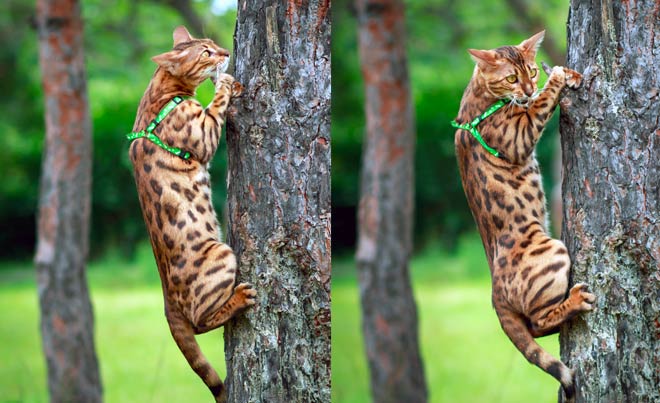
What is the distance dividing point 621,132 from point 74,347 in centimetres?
479

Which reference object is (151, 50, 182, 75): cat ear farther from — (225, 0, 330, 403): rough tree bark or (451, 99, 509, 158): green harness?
(451, 99, 509, 158): green harness

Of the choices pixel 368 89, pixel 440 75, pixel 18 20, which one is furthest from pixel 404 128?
pixel 18 20

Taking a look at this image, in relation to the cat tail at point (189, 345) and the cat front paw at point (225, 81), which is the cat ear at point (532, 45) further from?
the cat tail at point (189, 345)

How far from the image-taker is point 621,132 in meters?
3.86

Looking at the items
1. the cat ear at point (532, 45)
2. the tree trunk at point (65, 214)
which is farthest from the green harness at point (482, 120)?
the tree trunk at point (65, 214)

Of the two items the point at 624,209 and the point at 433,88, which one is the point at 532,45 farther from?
the point at 433,88

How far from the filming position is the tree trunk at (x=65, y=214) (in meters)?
6.63

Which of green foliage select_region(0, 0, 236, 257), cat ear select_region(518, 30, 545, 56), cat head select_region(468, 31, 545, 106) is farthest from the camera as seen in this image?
green foliage select_region(0, 0, 236, 257)

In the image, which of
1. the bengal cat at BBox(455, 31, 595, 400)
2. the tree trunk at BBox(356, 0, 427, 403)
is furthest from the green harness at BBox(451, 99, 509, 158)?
the tree trunk at BBox(356, 0, 427, 403)

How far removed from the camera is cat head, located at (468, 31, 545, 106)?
413 cm

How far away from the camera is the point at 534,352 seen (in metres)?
3.94

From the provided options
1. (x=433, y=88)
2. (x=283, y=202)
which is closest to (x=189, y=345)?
(x=283, y=202)

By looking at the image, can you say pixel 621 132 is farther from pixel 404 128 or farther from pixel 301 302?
pixel 404 128

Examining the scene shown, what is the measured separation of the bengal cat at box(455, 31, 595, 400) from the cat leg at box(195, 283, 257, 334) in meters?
1.27
